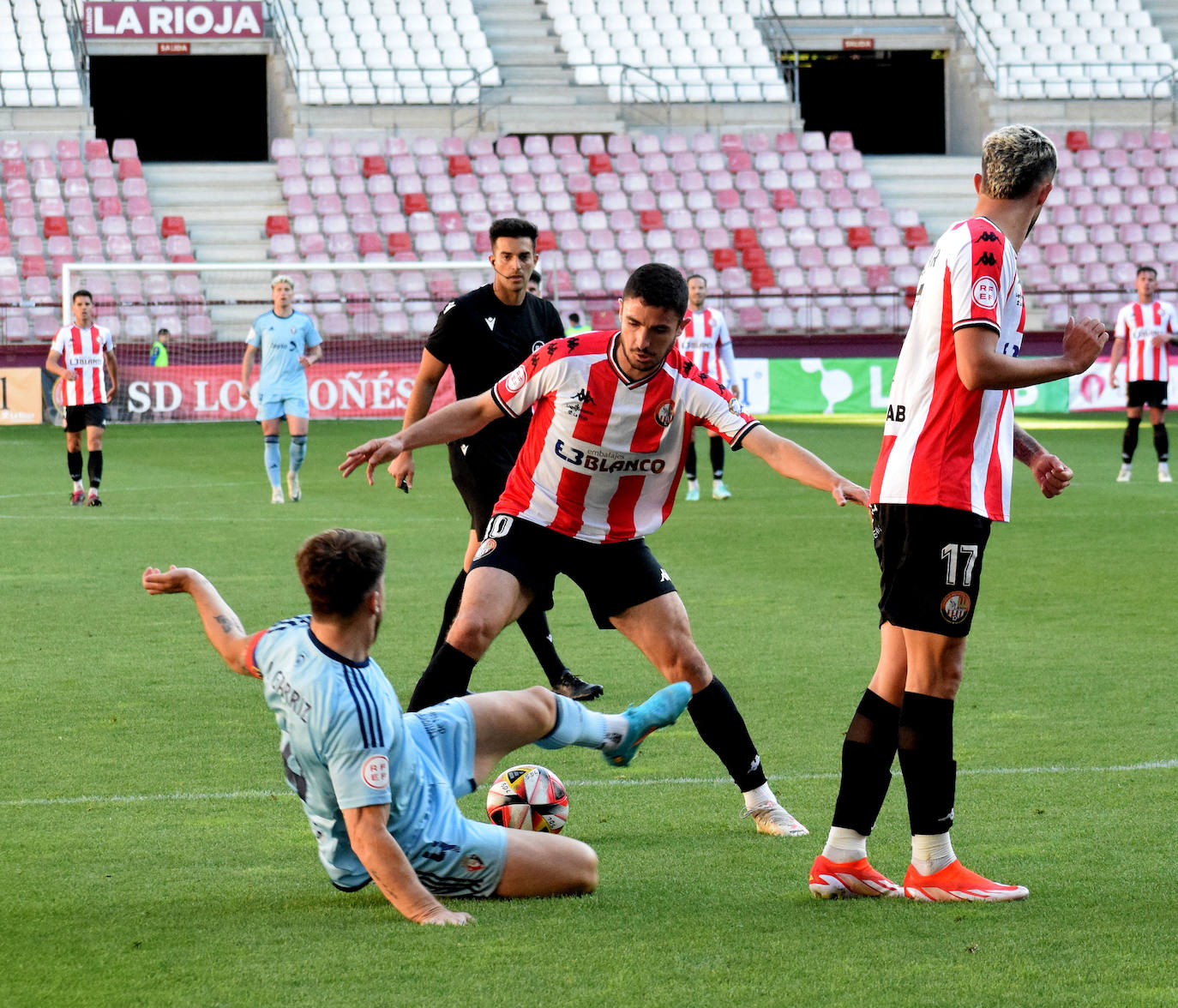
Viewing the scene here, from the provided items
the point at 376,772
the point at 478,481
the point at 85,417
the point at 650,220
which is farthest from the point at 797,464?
the point at 650,220

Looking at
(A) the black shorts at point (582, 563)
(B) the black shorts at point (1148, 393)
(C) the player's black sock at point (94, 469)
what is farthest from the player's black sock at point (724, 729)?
(B) the black shorts at point (1148, 393)

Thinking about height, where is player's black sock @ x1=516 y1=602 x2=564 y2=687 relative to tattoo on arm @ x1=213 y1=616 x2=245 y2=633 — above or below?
below

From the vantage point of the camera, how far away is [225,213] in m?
29.7

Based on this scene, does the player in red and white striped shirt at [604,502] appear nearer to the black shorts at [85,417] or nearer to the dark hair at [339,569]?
the dark hair at [339,569]

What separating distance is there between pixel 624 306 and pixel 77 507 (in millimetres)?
11193

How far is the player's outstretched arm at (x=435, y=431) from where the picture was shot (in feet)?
15.0

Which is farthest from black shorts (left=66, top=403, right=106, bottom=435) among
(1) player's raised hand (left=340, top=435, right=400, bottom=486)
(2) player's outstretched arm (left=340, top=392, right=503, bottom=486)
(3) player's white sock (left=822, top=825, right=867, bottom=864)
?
(3) player's white sock (left=822, top=825, right=867, bottom=864)

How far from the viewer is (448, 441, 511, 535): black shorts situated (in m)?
6.96

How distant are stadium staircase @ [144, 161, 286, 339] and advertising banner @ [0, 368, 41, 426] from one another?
3188mm

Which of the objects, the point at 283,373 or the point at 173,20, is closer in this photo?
the point at 283,373

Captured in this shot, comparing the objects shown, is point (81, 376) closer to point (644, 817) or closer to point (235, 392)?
point (235, 392)

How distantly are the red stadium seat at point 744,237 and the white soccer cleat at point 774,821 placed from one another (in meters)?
25.5

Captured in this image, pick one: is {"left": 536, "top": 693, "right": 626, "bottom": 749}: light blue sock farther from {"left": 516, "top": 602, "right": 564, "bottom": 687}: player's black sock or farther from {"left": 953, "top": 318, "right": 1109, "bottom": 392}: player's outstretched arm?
{"left": 516, "top": 602, "right": 564, "bottom": 687}: player's black sock

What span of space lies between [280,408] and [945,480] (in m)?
12.2
